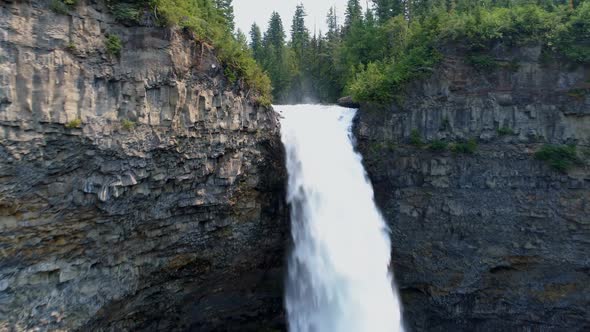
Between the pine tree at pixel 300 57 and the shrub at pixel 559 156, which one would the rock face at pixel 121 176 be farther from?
the pine tree at pixel 300 57

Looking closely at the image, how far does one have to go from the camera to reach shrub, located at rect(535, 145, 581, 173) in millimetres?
14961

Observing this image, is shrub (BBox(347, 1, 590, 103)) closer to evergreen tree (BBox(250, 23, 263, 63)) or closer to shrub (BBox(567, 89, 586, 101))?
shrub (BBox(567, 89, 586, 101))

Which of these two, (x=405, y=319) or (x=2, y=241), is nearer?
(x=2, y=241)

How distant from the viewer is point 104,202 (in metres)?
10.9

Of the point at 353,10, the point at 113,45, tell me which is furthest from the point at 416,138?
the point at 353,10

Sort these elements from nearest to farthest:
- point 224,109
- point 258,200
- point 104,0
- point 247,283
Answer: point 104,0 → point 224,109 → point 258,200 → point 247,283

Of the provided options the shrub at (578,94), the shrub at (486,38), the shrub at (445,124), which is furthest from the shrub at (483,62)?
the shrub at (578,94)

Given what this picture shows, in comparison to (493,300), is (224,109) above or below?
above

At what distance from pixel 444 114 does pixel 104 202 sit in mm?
12966

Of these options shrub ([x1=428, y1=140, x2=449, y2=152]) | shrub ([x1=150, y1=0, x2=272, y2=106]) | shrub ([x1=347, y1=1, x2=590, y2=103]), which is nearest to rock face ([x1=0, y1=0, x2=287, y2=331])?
shrub ([x1=150, y1=0, x2=272, y2=106])

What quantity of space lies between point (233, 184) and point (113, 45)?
581 centimetres

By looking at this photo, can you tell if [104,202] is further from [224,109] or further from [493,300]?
[493,300]

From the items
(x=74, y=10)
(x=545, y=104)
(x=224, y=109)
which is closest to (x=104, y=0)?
(x=74, y=10)

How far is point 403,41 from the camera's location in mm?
22406
